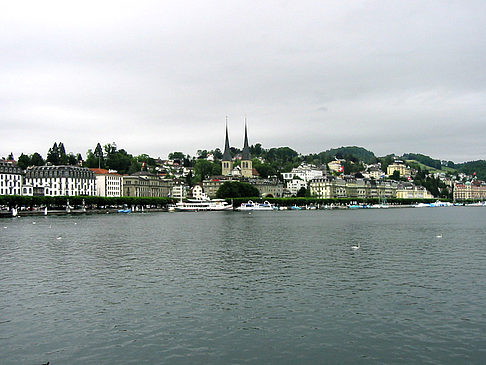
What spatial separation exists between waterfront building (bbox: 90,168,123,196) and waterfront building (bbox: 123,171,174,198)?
2.40m

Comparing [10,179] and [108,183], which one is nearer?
[10,179]

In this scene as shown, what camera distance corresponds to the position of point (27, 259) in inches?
1281

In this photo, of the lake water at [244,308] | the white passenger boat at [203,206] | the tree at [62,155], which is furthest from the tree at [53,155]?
the lake water at [244,308]

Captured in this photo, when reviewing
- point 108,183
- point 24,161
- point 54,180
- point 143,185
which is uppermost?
point 24,161

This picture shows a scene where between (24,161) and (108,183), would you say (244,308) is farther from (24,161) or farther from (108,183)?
(24,161)

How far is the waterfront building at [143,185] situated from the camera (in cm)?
17800

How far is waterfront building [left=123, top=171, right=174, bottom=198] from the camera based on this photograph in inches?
7008

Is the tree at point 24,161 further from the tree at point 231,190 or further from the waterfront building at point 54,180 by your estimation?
the tree at point 231,190

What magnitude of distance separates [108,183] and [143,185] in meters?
16.8

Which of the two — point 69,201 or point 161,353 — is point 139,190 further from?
point 161,353

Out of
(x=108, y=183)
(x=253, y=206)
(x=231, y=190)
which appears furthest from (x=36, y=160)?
(x=253, y=206)

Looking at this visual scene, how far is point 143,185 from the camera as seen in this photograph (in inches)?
7244

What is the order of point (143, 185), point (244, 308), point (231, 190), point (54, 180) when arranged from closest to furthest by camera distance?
point (244, 308)
point (54, 180)
point (231, 190)
point (143, 185)

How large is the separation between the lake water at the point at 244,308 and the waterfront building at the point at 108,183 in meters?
137
